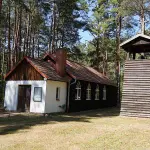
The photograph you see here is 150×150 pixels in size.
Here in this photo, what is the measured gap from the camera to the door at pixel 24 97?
950 inches

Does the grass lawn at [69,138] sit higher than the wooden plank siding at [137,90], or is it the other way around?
the wooden plank siding at [137,90]

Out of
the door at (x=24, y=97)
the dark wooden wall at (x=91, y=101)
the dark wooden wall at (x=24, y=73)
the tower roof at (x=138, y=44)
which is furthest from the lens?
the dark wooden wall at (x=91, y=101)

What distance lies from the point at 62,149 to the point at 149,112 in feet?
41.4

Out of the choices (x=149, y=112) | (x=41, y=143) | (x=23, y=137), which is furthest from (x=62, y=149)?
(x=149, y=112)

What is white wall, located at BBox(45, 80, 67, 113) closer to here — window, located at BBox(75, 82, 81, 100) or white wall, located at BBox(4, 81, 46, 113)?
white wall, located at BBox(4, 81, 46, 113)

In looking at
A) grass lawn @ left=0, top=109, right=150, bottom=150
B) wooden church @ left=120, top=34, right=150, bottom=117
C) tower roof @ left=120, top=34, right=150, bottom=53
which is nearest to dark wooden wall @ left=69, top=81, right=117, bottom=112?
wooden church @ left=120, top=34, right=150, bottom=117

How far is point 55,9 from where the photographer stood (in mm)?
36688

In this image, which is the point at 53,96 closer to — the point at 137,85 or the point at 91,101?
the point at 91,101

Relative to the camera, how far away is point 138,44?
22188mm

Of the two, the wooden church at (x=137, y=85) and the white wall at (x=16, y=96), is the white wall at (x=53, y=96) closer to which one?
the white wall at (x=16, y=96)

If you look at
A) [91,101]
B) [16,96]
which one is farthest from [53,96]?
[91,101]

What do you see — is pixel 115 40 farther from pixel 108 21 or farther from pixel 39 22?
pixel 39 22

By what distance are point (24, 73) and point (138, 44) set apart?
9.98m

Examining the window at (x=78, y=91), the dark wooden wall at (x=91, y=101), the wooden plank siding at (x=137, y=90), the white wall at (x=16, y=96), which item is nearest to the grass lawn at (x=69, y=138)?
the wooden plank siding at (x=137, y=90)
